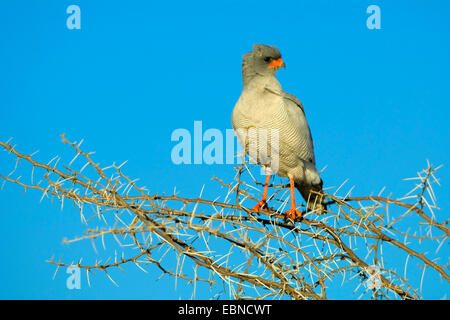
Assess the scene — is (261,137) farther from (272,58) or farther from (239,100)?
(272,58)

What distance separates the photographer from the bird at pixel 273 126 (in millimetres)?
5094

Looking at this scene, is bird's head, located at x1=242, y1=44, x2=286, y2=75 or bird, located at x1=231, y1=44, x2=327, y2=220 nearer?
bird, located at x1=231, y1=44, x2=327, y2=220

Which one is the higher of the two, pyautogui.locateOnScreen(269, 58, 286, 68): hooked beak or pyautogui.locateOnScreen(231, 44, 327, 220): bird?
pyautogui.locateOnScreen(269, 58, 286, 68): hooked beak

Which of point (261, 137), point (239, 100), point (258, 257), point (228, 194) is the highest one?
point (239, 100)

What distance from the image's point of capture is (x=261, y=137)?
520cm

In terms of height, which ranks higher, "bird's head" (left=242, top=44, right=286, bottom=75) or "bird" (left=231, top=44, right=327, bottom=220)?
"bird's head" (left=242, top=44, right=286, bottom=75)

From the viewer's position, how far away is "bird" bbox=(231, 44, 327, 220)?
5.09 meters

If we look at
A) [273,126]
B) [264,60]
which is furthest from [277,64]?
[273,126]

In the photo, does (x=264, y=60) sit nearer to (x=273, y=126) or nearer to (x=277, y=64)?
(x=277, y=64)

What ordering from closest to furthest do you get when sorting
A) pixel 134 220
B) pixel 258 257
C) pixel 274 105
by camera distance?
pixel 134 220 < pixel 258 257 < pixel 274 105

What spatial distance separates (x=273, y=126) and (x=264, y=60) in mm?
872

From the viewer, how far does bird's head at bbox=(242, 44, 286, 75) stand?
5.53 metres
